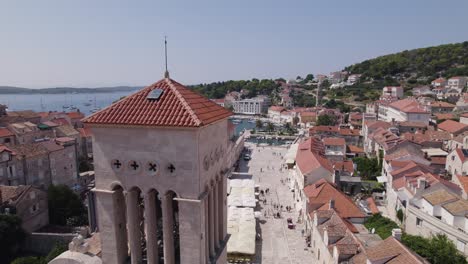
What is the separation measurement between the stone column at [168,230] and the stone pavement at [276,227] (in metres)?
22.6

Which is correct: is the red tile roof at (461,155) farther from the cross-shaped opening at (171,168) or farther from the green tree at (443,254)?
the cross-shaped opening at (171,168)

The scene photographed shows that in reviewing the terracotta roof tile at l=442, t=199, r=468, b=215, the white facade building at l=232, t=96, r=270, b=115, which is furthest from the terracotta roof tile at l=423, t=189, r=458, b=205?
the white facade building at l=232, t=96, r=270, b=115

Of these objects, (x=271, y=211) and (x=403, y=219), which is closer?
(x=403, y=219)

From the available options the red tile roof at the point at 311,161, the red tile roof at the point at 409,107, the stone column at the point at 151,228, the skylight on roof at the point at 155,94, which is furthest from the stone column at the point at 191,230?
the red tile roof at the point at 409,107

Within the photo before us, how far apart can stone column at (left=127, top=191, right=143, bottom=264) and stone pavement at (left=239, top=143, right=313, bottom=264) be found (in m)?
22.6

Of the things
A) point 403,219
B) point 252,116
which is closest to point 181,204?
point 403,219

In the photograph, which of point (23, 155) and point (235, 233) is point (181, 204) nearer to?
point (235, 233)

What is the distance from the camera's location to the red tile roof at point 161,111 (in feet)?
31.8

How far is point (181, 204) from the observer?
9.96m

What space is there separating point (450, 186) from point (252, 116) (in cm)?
13680

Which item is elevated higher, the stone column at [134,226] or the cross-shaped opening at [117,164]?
the cross-shaped opening at [117,164]

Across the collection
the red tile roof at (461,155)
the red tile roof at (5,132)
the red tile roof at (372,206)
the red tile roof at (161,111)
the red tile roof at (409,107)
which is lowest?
the red tile roof at (372,206)

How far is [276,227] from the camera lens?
130 feet

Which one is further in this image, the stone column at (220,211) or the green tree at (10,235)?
the green tree at (10,235)
